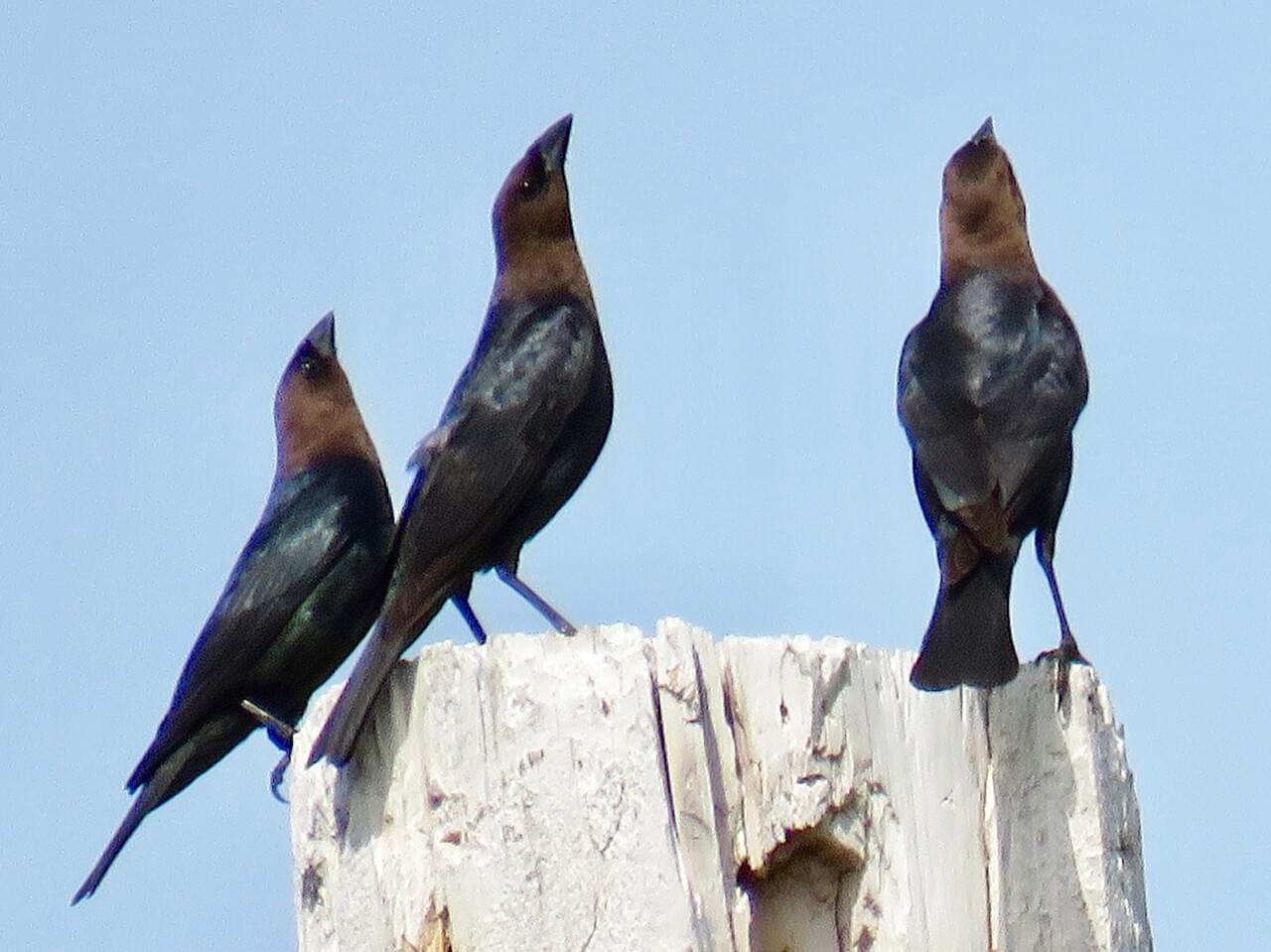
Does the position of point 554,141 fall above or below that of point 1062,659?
above

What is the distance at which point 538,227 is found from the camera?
7.47 m

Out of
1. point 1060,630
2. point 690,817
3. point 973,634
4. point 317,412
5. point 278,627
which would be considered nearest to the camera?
point 690,817

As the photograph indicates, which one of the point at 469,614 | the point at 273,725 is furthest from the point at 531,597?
the point at 273,725

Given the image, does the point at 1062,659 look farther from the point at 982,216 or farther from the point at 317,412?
the point at 317,412

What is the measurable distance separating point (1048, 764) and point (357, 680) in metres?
1.54

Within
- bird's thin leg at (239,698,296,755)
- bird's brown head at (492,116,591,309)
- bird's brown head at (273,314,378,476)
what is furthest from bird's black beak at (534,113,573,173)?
bird's thin leg at (239,698,296,755)

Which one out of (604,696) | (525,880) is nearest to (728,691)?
(604,696)

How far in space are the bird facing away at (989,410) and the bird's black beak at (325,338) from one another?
84.5 inches

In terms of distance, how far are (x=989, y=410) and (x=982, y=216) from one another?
1.13 meters

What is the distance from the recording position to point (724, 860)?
455cm

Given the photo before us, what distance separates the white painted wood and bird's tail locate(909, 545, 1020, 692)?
7cm

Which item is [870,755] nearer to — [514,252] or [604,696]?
[604,696]

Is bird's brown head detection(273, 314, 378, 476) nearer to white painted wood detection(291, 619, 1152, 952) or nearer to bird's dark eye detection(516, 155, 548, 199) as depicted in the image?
bird's dark eye detection(516, 155, 548, 199)

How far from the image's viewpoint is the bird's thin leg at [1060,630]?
17.2ft
